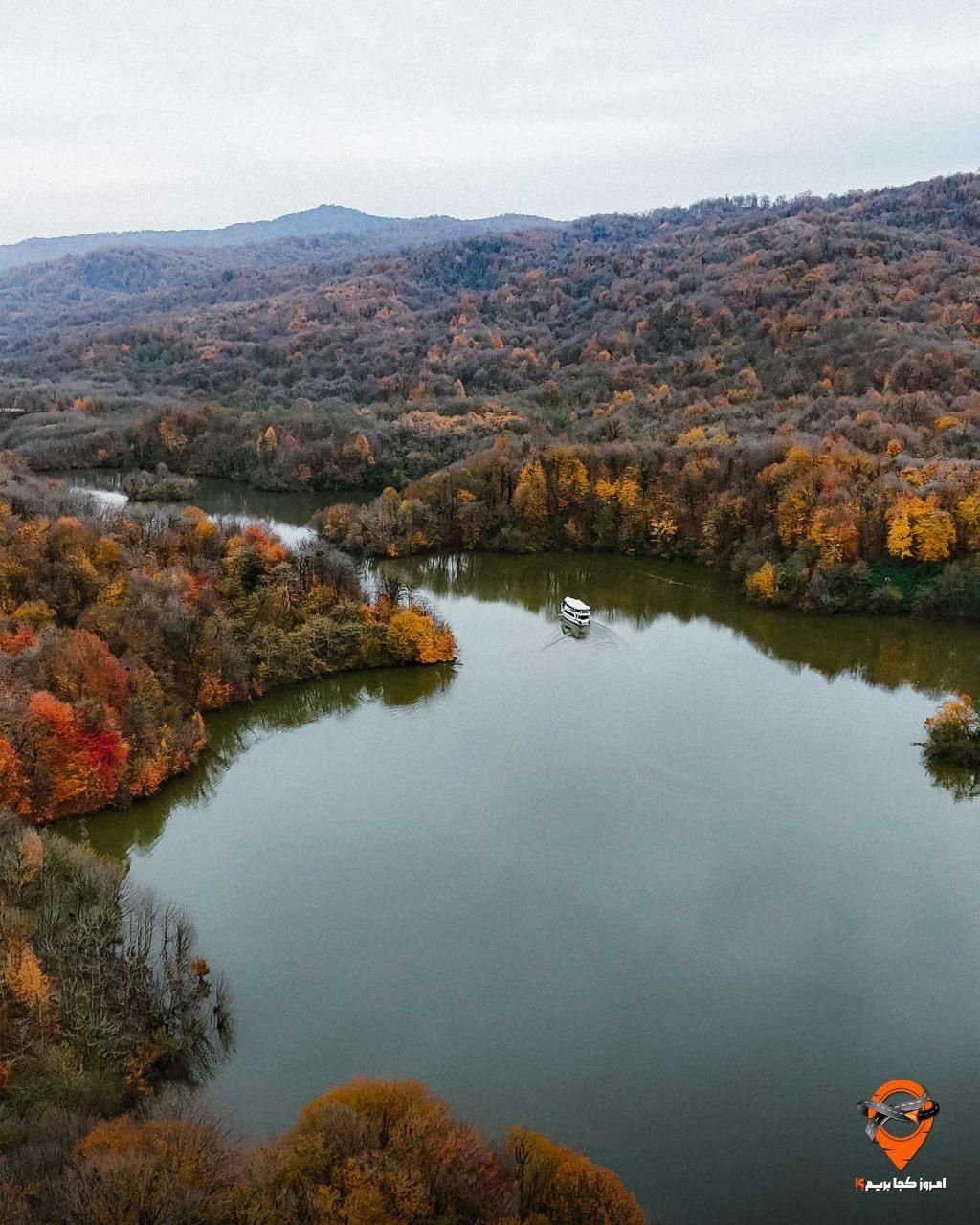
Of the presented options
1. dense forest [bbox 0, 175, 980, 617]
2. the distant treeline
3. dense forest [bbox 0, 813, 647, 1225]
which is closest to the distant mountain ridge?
dense forest [bbox 0, 175, 980, 617]

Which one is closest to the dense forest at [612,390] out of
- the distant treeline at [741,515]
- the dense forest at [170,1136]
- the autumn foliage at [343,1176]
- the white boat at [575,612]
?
the distant treeline at [741,515]

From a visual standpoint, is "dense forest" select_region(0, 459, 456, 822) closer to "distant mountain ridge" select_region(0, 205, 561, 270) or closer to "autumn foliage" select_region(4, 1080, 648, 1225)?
"autumn foliage" select_region(4, 1080, 648, 1225)

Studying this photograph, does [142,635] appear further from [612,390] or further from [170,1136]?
[612,390]

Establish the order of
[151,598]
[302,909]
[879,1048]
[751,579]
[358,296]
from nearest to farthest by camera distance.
Answer: [879,1048] → [302,909] → [151,598] → [751,579] → [358,296]

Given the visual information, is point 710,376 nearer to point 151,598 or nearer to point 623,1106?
point 151,598

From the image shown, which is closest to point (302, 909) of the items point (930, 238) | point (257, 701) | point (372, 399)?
point (257, 701)
